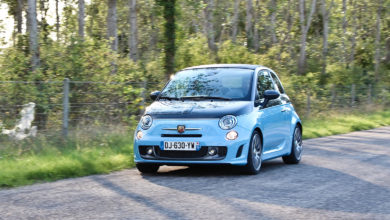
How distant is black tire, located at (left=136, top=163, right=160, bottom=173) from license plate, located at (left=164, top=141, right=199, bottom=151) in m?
0.63

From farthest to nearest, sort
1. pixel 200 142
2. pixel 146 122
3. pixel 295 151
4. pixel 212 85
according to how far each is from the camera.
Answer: pixel 295 151, pixel 212 85, pixel 146 122, pixel 200 142

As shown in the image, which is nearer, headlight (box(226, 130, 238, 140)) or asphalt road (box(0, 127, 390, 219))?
asphalt road (box(0, 127, 390, 219))

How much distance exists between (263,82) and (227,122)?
1.87m

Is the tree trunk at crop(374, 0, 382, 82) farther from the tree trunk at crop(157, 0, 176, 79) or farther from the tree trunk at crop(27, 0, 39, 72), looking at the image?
the tree trunk at crop(27, 0, 39, 72)

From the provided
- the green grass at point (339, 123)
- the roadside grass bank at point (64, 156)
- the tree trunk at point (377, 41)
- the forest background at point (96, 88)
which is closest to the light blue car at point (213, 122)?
the roadside grass bank at point (64, 156)

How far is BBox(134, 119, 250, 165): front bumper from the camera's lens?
9.30 meters

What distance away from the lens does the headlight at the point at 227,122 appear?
9.35 metres

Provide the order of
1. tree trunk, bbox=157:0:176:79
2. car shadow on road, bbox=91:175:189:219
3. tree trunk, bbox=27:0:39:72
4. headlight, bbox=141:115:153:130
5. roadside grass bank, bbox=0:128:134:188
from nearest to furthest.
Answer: car shadow on road, bbox=91:175:189:219 < roadside grass bank, bbox=0:128:134:188 < headlight, bbox=141:115:153:130 < tree trunk, bbox=27:0:39:72 < tree trunk, bbox=157:0:176:79

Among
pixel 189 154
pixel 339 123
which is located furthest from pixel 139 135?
pixel 339 123

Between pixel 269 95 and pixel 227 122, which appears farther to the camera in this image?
pixel 269 95

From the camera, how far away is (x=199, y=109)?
31.3ft

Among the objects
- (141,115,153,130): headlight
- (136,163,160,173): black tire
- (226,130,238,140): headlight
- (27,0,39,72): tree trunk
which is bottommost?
(136,163,160,173): black tire

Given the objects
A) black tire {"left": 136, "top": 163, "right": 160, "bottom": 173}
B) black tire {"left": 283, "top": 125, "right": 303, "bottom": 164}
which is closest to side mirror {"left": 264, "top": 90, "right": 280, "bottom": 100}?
black tire {"left": 283, "top": 125, "right": 303, "bottom": 164}

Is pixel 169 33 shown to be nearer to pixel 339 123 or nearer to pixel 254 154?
pixel 339 123
